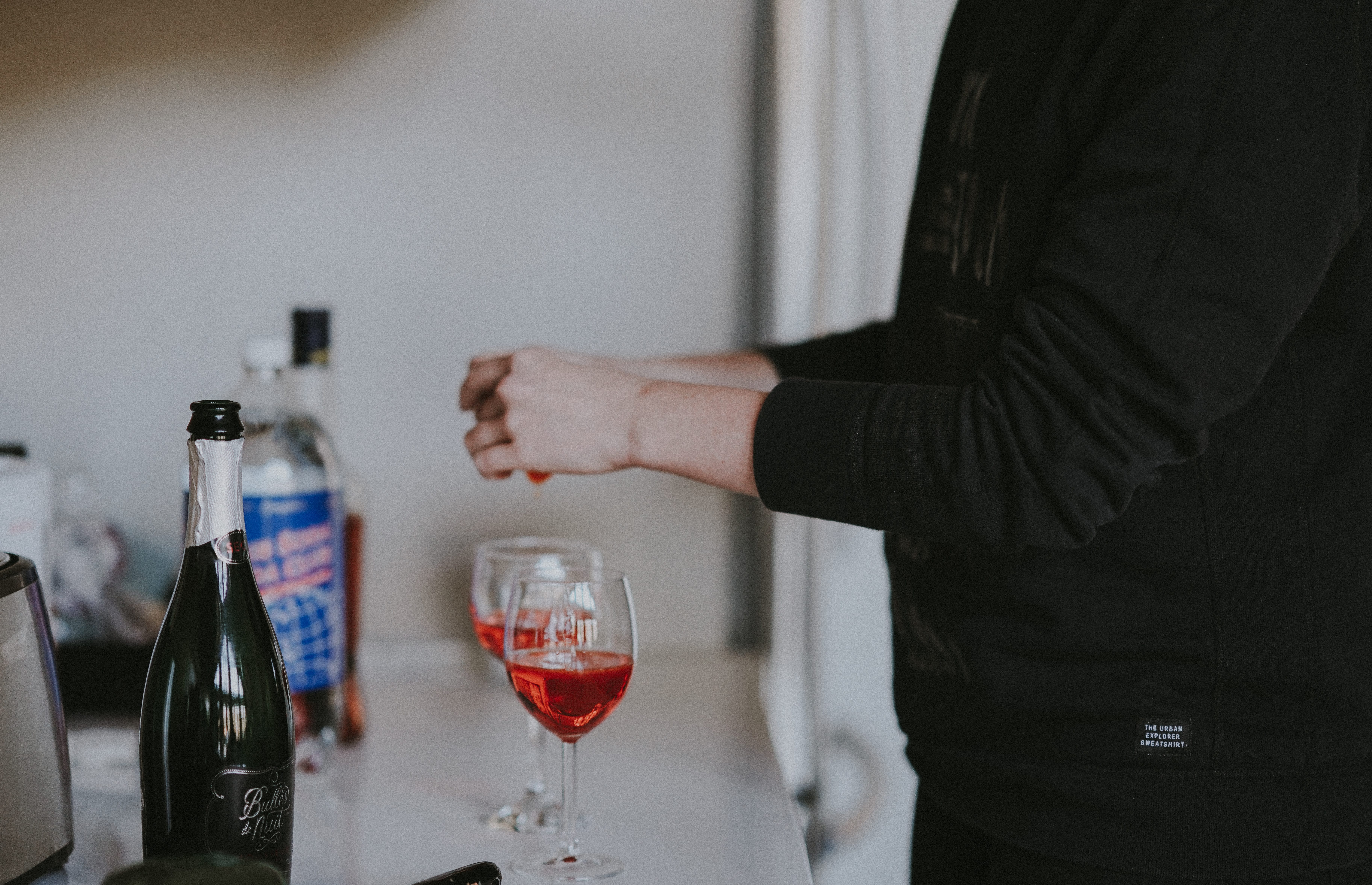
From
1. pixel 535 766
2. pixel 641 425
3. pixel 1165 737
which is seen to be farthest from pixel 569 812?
pixel 1165 737

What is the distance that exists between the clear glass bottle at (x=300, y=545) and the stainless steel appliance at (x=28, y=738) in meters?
0.21

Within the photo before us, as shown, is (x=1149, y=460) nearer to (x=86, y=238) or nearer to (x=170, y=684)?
(x=170, y=684)

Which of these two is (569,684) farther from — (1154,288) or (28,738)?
(1154,288)

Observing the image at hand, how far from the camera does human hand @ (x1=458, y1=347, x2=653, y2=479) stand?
0.79m

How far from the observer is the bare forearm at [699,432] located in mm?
750

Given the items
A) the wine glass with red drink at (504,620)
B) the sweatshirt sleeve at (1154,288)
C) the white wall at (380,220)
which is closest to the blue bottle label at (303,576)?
the wine glass with red drink at (504,620)

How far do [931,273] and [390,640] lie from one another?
0.72 m

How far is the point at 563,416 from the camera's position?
0.80m

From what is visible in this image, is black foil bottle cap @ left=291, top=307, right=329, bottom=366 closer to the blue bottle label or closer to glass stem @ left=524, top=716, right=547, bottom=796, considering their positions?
the blue bottle label

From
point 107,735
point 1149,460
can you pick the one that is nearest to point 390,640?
point 107,735

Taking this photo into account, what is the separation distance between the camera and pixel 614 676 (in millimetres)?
696

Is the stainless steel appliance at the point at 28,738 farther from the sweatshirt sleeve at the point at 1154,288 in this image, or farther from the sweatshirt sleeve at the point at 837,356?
the sweatshirt sleeve at the point at 837,356

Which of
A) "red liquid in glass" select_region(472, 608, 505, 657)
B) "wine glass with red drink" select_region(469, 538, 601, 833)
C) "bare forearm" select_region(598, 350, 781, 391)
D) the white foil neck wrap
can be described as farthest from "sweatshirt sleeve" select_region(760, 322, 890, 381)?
the white foil neck wrap

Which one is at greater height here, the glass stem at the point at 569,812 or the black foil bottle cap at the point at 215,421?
the black foil bottle cap at the point at 215,421
